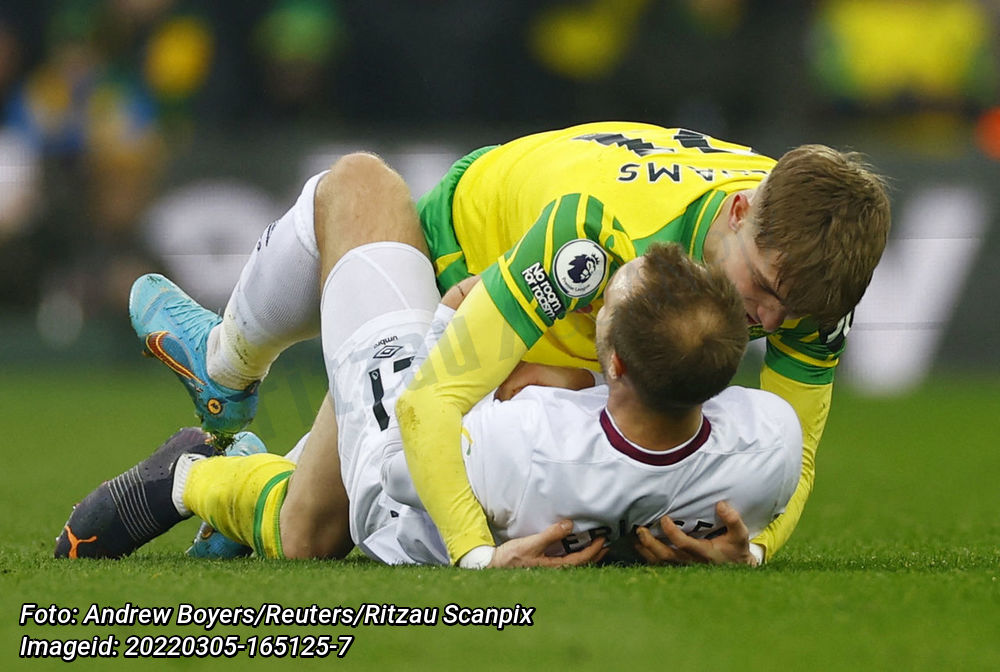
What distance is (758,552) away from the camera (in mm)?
3309

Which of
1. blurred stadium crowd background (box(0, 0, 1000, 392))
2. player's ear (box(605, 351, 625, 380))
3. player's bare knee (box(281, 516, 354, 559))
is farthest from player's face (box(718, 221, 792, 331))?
blurred stadium crowd background (box(0, 0, 1000, 392))

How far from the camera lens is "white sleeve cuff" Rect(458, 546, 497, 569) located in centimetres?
311

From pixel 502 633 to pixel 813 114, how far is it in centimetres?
733

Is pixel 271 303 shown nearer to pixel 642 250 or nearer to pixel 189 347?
pixel 189 347

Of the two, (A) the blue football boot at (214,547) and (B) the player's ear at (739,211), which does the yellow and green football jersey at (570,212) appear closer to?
(B) the player's ear at (739,211)

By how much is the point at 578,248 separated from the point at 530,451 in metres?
0.41

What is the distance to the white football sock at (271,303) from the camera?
12.9 ft

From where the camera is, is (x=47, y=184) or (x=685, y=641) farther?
(x=47, y=184)

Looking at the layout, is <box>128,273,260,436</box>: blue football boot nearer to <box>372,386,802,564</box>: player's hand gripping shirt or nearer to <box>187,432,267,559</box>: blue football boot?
<box>187,432,267,559</box>: blue football boot

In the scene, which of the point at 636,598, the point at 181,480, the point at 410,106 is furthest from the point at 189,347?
the point at 410,106

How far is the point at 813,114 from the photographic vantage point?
949 centimetres

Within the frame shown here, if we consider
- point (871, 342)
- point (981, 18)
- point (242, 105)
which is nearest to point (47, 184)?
point (242, 105)

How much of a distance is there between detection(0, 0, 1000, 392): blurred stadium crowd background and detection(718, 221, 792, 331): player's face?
5761 millimetres

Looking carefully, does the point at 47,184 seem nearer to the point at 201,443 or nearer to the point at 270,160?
the point at 270,160
